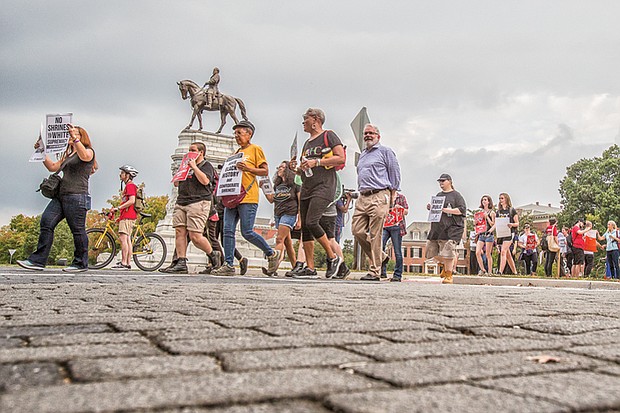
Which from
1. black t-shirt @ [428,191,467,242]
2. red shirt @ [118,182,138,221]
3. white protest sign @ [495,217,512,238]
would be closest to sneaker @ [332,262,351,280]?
black t-shirt @ [428,191,467,242]

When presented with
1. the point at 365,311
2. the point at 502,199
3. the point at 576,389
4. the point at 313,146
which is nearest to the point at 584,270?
the point at 502,199

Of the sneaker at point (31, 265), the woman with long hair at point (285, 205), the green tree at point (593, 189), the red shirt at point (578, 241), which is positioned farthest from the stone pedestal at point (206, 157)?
the green tree at point (593, 189)

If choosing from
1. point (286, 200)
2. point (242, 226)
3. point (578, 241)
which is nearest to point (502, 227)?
point (578, 241)

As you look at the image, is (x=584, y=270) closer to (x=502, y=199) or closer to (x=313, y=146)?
(x=502, y=199)

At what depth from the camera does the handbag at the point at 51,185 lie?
835cm

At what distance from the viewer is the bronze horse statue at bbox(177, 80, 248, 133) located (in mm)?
34094

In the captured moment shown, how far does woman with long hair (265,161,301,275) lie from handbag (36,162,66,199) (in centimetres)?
333

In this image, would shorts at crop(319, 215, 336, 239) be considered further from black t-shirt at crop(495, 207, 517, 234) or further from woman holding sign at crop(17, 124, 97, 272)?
Result: black t-shirt at crop(495, 207, 517, 234)

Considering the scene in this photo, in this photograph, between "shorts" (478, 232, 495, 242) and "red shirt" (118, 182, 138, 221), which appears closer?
"red shirt" (118, 182, 138, 221)

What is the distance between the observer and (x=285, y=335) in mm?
2568

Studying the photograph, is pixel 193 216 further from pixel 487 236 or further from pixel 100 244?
pixel 487 236

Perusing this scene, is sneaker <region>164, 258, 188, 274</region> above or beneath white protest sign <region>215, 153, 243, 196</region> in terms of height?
beneath

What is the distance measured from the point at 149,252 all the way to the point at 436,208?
5.70 m

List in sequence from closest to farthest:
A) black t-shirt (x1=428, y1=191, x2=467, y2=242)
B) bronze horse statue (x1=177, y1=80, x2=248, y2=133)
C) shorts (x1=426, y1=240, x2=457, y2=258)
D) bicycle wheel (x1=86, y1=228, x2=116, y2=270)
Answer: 1. shorts (x1=426, y1=240, x2=457, y2=258)
2. black t-shirt (x1=428, y1=191, x2=467, y2=242)
3. bicycle wheel (x1=86, y1=228, x2=116, y2=270)
4. bronze horse statue (x1=177, y1=80, x2=248, y2=133)
